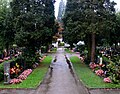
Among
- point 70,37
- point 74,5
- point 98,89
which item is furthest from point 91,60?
point 98,89

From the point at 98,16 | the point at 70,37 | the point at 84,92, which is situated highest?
the point at 98,16

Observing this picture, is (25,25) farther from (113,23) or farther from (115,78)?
(115,78)

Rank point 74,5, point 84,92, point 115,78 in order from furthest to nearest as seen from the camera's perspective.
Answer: point 74,5
point 115,78
point 84,92

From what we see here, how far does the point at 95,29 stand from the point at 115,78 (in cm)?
1061

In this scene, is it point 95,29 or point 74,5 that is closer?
point 95,29

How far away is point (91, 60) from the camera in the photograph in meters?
30.8

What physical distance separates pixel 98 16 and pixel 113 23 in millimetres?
1547

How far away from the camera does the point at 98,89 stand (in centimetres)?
1600

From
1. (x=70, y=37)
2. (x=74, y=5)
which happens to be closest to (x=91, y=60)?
(x=70, y=37)

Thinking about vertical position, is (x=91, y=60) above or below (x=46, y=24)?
below

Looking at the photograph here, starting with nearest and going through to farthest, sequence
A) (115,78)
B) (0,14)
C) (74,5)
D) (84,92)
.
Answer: (84,92) < (115,78) < (74,5) < (0,14)

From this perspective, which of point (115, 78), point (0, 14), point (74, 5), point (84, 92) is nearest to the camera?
point (84, 92)

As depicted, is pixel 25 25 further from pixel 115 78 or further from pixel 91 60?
pixel 115 78

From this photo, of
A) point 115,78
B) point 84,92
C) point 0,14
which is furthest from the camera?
point 0,14
